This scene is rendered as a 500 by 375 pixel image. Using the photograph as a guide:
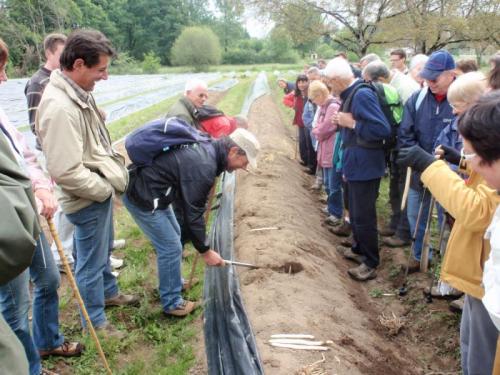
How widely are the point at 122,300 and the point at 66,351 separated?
823mm

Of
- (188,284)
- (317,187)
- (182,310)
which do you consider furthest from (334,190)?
(182,310)

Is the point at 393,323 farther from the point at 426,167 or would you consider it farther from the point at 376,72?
the point at 376,72

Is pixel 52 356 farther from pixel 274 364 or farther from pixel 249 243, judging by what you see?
pixel 249 243

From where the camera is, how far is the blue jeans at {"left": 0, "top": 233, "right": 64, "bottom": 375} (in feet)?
7.79

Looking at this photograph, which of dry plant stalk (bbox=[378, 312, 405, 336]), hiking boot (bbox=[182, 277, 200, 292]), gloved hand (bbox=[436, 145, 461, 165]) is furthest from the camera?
hiking boot (bbox=[182, 277, 200, 292])

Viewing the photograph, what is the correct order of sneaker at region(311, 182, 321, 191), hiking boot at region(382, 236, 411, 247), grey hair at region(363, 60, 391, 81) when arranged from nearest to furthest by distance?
1. hiking boot at region(382, 236, 411, 247)
2. grey hair at region(363, 60, 391, 81)
3. sneaker at region(311, 182, 321, 191)

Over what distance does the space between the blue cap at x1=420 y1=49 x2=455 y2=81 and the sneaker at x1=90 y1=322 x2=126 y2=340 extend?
Result: 362 centimetres

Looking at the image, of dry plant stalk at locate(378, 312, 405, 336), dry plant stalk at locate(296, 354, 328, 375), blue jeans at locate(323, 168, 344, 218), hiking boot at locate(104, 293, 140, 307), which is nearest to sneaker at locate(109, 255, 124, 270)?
hiking boot at locate(104, 293, 140, 307)

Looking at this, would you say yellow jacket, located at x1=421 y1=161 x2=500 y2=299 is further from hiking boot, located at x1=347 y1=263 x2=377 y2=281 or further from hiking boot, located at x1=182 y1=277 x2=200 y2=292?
hiking boot, located at x1=182 y1=277 x2=200 y2=292

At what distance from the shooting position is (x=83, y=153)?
9.71ft

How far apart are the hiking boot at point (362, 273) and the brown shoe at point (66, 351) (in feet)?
9.40

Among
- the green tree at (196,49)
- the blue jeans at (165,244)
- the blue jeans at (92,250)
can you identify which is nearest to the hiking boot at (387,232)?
the blue jeans at (165,244)

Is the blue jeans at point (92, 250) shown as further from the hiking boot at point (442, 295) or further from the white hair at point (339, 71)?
the hiking boot at point (442, 295)

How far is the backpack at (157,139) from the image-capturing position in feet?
10.6
